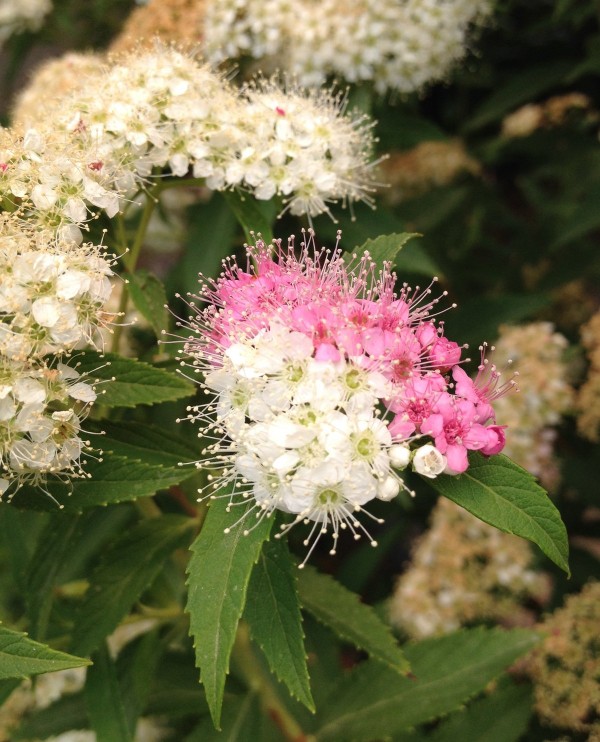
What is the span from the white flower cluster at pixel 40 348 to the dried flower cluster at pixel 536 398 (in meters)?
1.34

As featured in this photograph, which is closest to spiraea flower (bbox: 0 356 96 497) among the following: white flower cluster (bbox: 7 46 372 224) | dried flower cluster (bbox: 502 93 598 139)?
white flower cluster (bbox: 7 46 372 224)

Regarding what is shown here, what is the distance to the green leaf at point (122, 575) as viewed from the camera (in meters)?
1.38

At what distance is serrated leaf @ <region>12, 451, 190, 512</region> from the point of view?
119 centimetres

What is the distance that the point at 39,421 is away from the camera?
1144 mm

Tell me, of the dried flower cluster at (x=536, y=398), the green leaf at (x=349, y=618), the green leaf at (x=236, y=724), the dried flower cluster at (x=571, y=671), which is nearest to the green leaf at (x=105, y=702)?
the green leaf at (x=236, y=724)

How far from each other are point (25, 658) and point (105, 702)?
1.63ft

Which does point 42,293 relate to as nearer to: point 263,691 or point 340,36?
point 263,691

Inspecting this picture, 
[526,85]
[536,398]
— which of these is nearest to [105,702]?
[536,398]

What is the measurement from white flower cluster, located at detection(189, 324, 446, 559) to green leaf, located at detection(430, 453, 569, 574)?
50 millimetres

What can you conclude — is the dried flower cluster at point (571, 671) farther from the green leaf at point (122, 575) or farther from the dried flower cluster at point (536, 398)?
the green leaf at point (122, 575)

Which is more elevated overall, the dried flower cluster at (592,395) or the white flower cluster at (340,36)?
the white flower cluster at (340,36)

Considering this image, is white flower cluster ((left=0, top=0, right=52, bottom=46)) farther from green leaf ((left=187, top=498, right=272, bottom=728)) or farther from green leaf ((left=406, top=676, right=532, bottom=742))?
green leaf ((left=406, top=676, right=532, bottom=742))

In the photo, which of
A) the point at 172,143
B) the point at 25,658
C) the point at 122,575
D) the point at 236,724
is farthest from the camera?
the point at 236,724

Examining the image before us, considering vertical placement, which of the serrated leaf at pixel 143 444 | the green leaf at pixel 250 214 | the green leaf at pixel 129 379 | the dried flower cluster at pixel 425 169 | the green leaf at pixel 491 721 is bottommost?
the green leaf at pixel 491 721
